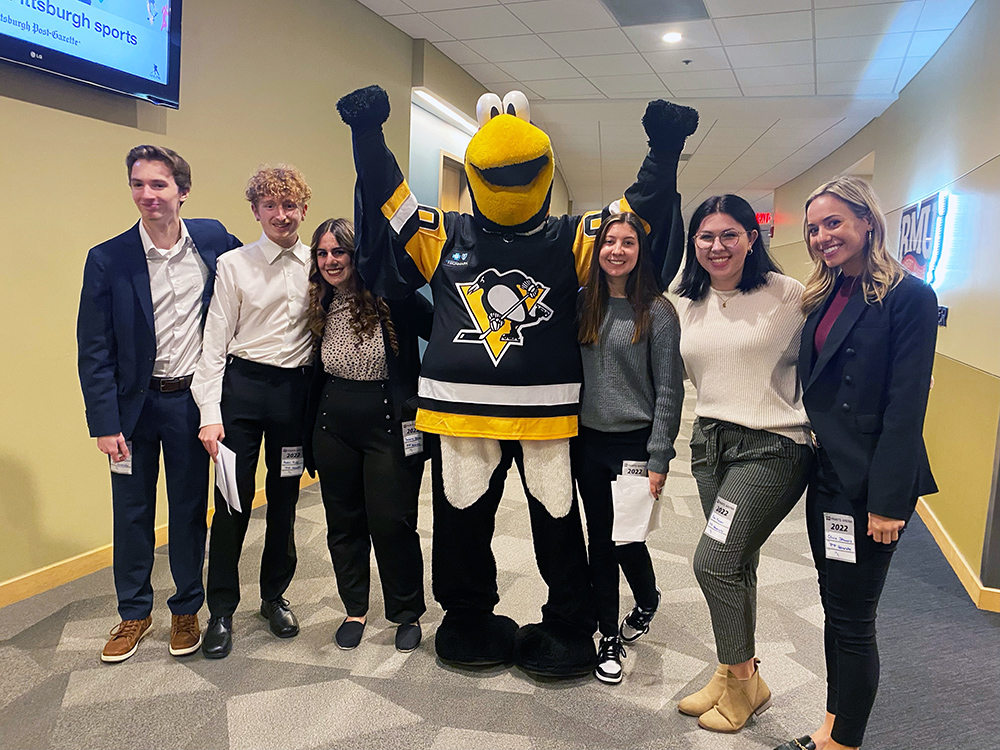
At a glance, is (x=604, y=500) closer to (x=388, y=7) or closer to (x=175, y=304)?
(x=175, y=304)

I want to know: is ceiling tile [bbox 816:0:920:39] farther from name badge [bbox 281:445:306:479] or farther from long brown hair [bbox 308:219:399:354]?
name badge [bbox 281:445:306:479]

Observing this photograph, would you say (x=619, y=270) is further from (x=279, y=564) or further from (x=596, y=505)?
(x=279, y=564)

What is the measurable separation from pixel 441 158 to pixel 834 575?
4.65m

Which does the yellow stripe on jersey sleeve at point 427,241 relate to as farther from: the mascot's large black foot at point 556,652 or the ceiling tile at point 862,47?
the ceiling tile at point 862,47

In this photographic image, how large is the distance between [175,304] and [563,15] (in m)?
3.08

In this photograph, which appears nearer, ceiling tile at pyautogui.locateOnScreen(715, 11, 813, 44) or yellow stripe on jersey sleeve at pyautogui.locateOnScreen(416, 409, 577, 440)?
yellow stripe on jersey sleeve at pyautogui.locateOnScreen(416, 409, 577, 440)

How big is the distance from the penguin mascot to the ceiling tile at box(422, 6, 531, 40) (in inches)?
98.6

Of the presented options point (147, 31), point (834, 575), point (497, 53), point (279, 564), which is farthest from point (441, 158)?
point (834, 575)

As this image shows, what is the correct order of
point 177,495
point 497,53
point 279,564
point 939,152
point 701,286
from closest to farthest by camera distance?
point 701,286, point 177,495, point 279,564, point 939,152, point 497,53

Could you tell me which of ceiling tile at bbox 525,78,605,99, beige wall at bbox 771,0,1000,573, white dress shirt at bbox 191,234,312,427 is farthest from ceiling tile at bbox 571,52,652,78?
white dress shirt at bbox 191,234,312,427

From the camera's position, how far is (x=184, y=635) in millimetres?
2248

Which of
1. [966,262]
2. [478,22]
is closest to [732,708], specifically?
[966,262]

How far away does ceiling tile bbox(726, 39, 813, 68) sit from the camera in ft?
14.7

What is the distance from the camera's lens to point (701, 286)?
1.90 metres
